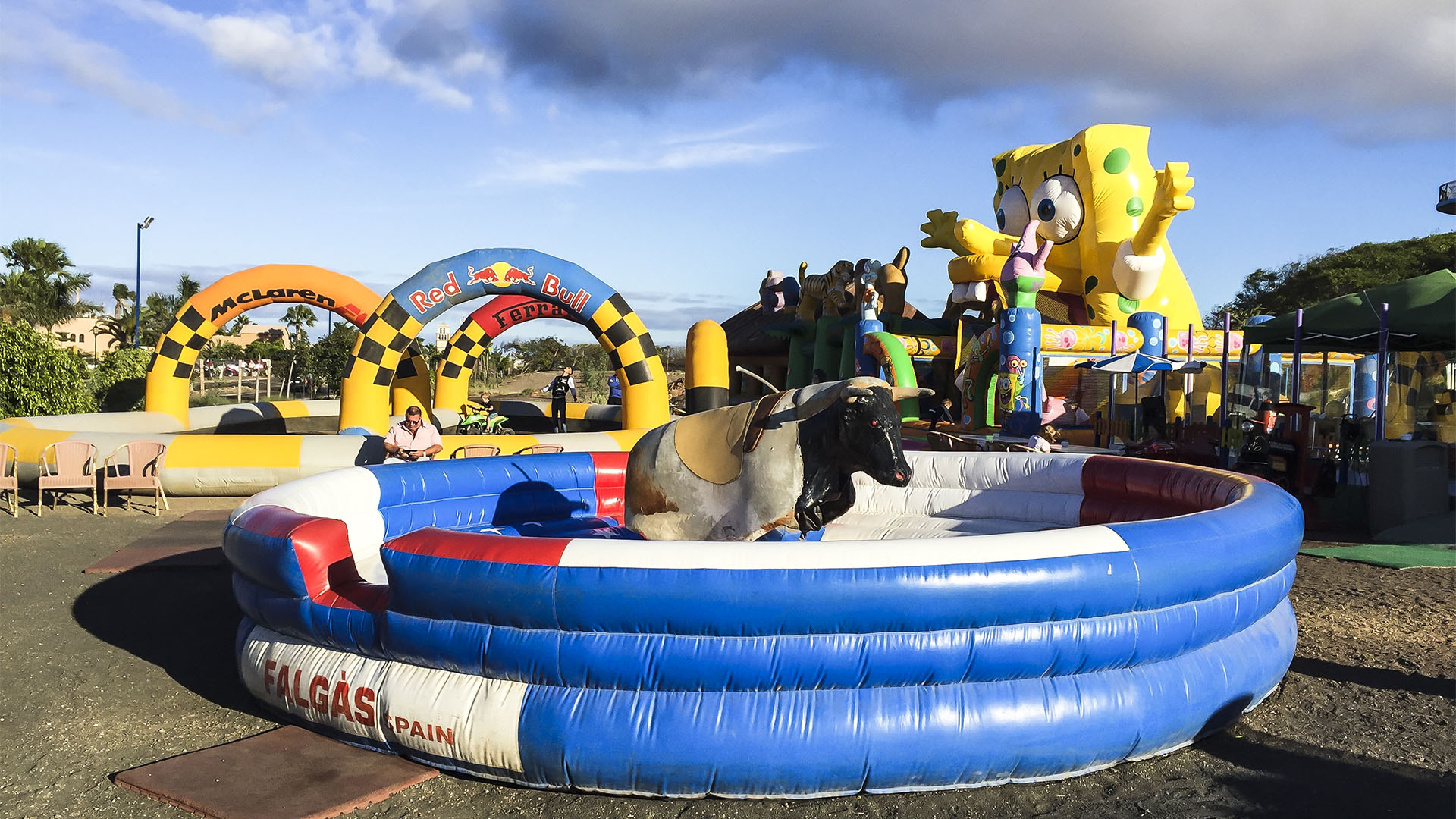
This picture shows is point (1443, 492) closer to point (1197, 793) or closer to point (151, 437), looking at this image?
point (1197, 793)

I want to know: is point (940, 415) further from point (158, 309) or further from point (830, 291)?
point (158, 309)

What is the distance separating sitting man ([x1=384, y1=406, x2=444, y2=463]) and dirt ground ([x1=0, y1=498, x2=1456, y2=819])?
2.46m

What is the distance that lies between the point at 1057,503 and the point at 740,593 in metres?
4.06

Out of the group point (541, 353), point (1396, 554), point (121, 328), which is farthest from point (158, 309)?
point (1396, 554)

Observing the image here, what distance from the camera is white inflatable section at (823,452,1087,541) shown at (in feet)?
23.1

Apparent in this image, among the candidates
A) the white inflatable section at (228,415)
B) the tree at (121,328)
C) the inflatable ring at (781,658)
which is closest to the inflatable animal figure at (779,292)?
the white inflatable section at (228,415)

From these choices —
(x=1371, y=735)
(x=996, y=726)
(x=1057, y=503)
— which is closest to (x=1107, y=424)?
(x=1057, y=503)

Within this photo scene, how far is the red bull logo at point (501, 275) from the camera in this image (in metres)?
12.9

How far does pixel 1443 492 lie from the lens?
9672 millimetres

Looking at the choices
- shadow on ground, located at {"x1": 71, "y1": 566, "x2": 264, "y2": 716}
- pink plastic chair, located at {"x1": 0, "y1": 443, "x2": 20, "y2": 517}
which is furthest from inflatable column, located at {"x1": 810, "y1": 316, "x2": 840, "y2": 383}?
shadow on ground, located at {"x1": 71, "y1": 566, "x2": 264, "y2": 716}

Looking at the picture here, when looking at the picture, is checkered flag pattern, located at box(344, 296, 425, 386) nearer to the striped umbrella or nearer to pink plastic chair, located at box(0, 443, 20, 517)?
pink plastic chair, located at box(0, 443, 20, 517)

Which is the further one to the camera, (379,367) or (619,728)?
(379,367)

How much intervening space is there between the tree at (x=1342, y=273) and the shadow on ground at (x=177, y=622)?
1332 inches

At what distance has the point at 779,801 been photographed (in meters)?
3.70
